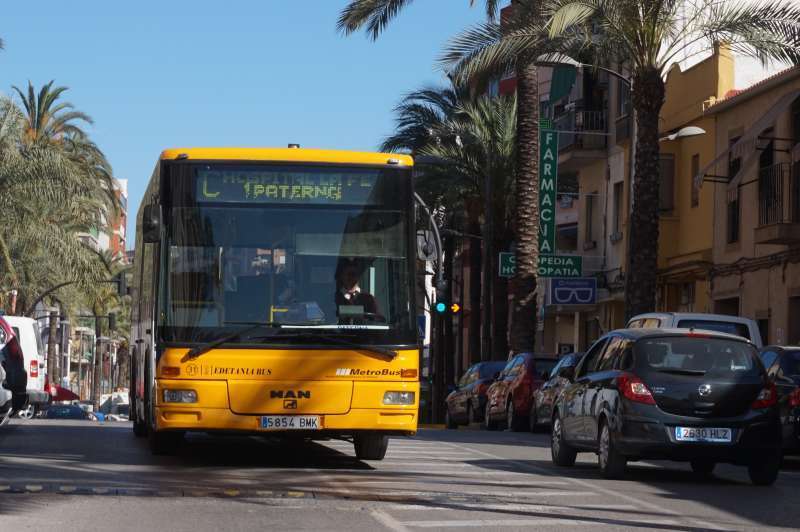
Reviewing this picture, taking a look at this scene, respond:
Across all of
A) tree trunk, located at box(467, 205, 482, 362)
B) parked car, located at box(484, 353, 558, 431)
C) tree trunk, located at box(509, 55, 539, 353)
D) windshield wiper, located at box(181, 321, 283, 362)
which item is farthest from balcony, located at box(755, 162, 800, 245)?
tree trunk, located at box(467, 205, 482, 362)

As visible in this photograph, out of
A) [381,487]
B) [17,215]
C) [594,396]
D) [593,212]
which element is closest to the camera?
[381,487]

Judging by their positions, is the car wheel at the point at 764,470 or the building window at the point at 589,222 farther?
the building window at the point at 589,222

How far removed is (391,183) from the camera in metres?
16.1

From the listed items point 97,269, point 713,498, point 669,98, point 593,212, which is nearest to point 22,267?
point 97,269

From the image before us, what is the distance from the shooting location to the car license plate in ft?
50.4

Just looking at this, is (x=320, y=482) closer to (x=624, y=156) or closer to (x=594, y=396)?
(x=594, y=396)

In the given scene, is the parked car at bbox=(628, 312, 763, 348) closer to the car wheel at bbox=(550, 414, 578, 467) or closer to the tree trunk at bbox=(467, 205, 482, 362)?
the car wheel at bbox=(550, 414, 578, 467)

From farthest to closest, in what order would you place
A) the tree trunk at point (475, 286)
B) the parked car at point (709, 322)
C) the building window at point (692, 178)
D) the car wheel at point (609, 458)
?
the tree trunk at point (475, 286) → the building window at point (692, 178) → the parked car at point (709, 322) → the car wheel at point (609, 458)

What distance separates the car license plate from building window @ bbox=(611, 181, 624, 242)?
2913 cm

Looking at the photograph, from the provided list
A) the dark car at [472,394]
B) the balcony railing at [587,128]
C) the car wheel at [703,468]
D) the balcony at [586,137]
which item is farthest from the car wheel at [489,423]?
the car wheel at [703,468]

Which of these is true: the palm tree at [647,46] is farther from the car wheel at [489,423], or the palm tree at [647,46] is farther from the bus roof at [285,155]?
the bus roof at [285,155]

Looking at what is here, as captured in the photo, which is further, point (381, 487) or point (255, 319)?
point (255, 319)

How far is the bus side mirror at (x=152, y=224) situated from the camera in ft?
50.9

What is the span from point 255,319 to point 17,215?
95.8ft
